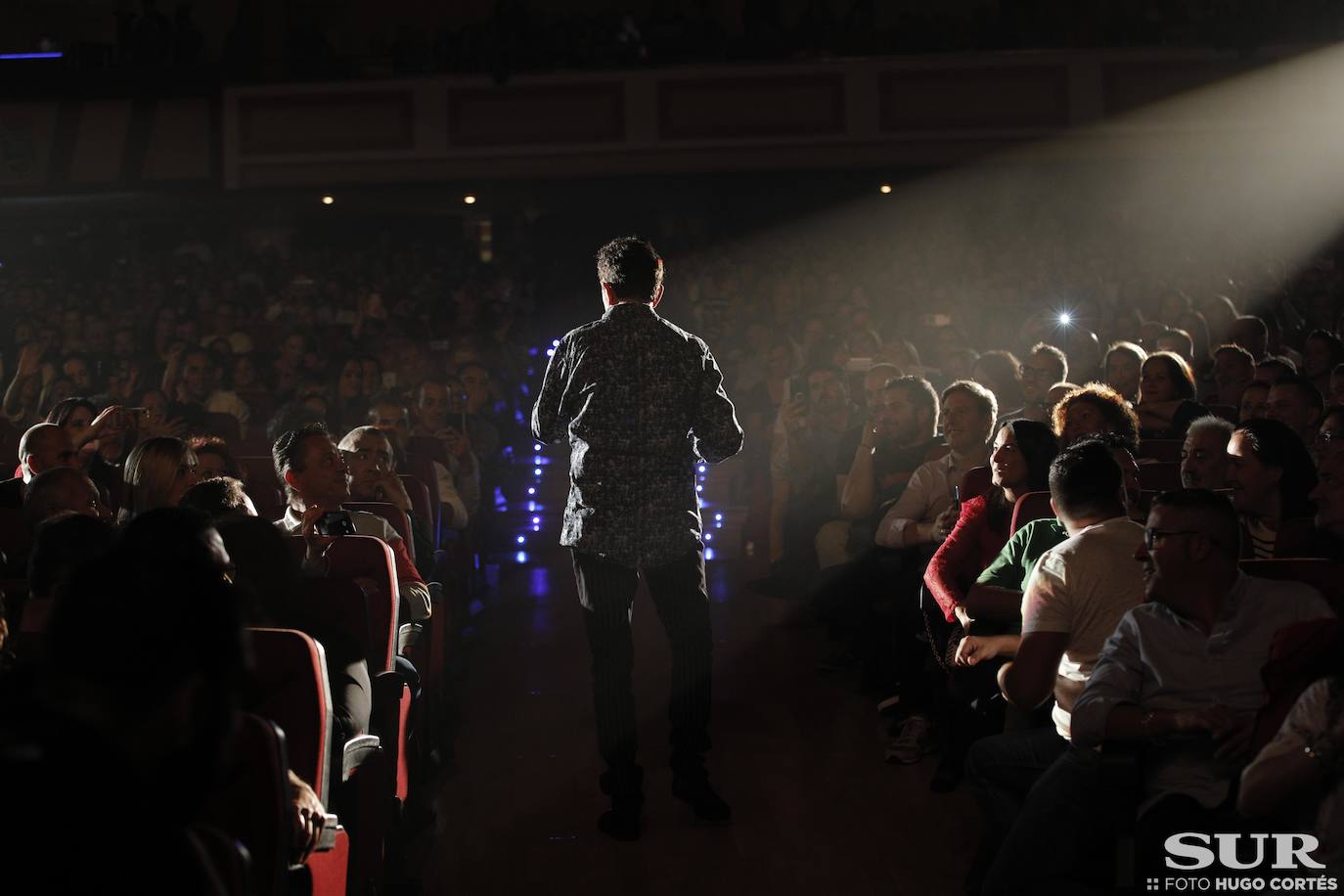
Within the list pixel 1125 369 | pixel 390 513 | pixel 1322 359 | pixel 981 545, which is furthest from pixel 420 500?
pixel 1322 359

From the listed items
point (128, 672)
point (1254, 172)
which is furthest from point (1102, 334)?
point (128, 672)

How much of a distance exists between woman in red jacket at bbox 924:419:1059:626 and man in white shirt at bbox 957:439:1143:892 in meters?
0.61

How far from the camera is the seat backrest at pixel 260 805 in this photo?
1.71 metres

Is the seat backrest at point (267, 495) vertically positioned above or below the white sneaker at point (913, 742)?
above

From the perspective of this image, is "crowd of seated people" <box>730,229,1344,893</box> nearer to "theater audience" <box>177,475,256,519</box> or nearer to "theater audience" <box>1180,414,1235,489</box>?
"theater audience" <box>1180,414,1235,489</box>

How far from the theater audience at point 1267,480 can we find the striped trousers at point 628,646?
1.22 m

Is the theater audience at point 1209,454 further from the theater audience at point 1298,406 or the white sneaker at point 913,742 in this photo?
the white sneaker at point 913,742

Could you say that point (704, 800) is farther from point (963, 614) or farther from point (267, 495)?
point (267, 495)

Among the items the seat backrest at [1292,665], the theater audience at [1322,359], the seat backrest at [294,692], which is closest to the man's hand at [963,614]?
the seat backrest at [1292,665]

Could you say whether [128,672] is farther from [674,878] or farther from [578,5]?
[578,5]

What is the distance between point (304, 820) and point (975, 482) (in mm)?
2235

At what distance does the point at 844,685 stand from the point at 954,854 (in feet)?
4.82

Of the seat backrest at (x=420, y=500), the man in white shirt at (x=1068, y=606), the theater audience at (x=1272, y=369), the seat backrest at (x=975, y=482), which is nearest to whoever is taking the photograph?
the man in white shirt at (x=1068, y=606)

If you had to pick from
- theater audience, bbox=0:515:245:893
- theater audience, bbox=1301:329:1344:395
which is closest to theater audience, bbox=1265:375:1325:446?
theater audience, bbox=1301:329:1344:395
